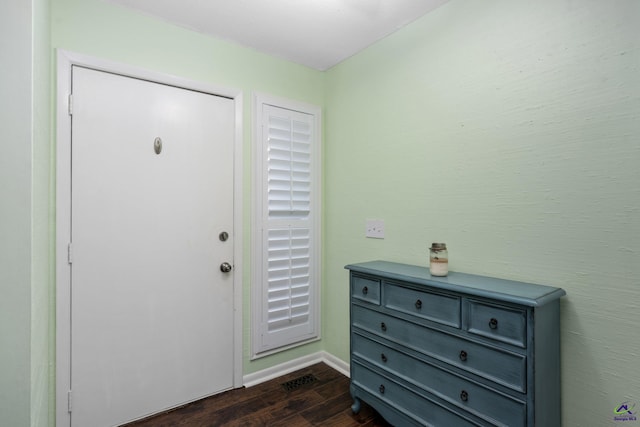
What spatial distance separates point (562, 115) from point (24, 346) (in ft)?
7.29

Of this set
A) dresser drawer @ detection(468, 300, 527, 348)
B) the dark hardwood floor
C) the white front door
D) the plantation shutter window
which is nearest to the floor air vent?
the dark hardwood floor

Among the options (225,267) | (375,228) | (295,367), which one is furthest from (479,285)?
(295,367)

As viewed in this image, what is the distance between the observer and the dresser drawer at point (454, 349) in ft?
4.15

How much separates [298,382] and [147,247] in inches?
55.6

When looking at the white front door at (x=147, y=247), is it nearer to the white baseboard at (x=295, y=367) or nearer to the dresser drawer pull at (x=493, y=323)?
the white baseboard at (x=295, y=367)

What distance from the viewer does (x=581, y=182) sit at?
52.9 inches

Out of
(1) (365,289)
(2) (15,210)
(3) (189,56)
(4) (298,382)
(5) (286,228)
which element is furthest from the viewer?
(5) (286,228)

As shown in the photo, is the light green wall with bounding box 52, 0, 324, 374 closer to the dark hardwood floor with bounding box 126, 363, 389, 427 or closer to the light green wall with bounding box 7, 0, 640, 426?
the light green wall with bounding box 7, 0, 640, 426

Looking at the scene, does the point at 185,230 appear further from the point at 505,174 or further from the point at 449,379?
the point at 505,174

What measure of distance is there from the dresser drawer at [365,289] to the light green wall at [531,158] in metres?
0.34

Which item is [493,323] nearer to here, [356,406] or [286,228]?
[356,406]

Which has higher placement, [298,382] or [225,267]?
[225,267]

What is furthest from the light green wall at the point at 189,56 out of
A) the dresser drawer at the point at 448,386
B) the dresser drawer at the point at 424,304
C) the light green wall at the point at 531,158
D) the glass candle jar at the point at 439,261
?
the glass candle jar at the point at 439,261

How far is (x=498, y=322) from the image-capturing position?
51.8 inches
